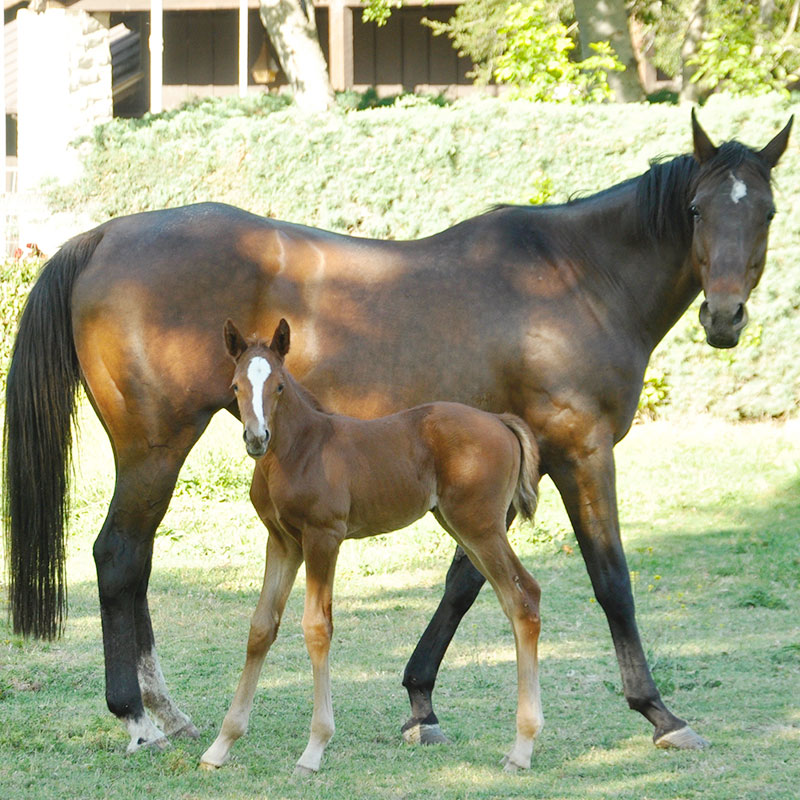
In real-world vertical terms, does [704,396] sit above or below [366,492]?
below

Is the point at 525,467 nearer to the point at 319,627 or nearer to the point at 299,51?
the point at 319,627

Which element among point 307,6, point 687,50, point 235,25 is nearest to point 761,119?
point 687,50

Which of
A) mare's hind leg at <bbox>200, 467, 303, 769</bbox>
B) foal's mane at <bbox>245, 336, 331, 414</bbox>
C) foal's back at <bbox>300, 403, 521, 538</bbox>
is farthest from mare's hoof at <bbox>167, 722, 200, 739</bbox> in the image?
foal's mane at <bbox>245, 336, 331, 414</bbox>

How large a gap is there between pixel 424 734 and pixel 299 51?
10809 mm

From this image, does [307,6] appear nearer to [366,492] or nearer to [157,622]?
[157,622]

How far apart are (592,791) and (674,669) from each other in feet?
5.99

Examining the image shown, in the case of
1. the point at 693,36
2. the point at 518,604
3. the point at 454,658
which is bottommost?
the point at 454,658

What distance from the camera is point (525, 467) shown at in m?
4.41

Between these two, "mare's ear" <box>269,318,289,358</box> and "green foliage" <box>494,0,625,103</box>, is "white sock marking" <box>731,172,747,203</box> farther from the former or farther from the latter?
"green foliage" <box>494,0,625,103</box>

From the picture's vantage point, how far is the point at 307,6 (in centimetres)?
1452

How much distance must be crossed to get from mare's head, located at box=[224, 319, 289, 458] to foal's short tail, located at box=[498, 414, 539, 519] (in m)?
0.94

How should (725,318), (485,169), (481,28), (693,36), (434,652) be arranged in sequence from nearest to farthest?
(725,318)
(434,652)
(485,169)
(693,36)
(481,28)

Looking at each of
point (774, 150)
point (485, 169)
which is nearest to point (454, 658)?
point (774, 150)

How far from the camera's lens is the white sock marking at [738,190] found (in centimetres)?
453
